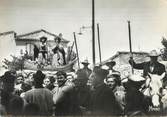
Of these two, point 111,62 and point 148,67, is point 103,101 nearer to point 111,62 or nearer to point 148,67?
point 111,62

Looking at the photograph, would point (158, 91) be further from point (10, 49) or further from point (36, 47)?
point (10, 49)

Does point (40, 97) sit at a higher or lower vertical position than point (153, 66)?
lower

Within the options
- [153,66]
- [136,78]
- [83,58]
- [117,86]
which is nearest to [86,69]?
[83,58]

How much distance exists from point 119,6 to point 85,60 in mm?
418

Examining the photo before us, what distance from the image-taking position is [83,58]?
2.28 metres

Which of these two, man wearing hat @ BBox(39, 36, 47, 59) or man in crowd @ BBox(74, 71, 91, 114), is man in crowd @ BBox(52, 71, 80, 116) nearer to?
man in crowd @ BBox(74, 71, 91, 114)

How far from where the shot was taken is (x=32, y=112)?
224cm

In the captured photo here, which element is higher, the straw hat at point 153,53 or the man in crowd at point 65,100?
the straw hat at point 153,53

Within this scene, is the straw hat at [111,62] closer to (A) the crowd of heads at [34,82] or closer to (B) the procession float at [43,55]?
(A) the crowd of heads at [34,82]

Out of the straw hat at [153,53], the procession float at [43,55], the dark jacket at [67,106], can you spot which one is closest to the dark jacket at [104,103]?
the dark jacket at [67,106]

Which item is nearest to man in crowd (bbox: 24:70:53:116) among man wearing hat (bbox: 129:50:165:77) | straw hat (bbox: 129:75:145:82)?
straw hat (bbox: 129:75:145:82)

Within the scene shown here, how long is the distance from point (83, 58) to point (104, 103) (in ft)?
1.03

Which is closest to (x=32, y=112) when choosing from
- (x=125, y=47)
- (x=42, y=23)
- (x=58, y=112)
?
(x=58, y=112)

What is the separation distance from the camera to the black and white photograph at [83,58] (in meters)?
2.26
